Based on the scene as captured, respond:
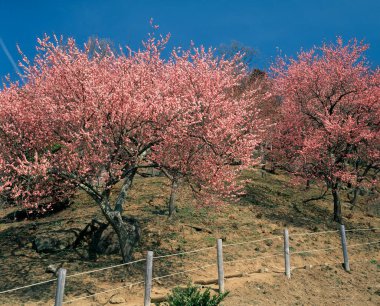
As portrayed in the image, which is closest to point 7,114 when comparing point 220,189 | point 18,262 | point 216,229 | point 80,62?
point 80,62

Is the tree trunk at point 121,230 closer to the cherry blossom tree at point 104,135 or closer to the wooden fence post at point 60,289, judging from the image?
the cherry blossom tree at point 104,135

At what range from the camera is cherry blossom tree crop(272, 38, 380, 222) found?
75.0 feet

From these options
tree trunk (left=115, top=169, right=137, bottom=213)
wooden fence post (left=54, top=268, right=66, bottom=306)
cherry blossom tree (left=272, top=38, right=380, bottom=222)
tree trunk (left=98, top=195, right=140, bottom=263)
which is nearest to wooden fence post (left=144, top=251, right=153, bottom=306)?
wooden fence post (left=54, top=268, right=66, bottom=306)

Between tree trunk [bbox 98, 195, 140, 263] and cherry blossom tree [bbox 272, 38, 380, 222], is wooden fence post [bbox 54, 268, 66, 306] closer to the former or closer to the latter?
tree trunk [bbox 98, 195, 140, 263]

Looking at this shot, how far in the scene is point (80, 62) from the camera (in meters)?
13.6

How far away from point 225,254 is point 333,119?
42.7ft

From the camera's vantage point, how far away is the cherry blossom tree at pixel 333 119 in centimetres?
2288

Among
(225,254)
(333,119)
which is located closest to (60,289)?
(225,254)

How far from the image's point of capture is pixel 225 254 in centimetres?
1666

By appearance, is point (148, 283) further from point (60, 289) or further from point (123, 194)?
point (123, 194)

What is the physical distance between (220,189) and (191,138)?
234 cm

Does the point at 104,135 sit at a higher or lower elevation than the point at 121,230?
higher

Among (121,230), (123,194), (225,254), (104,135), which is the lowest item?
(225,254)

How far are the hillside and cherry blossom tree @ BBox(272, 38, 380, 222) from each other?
11.6 ft
